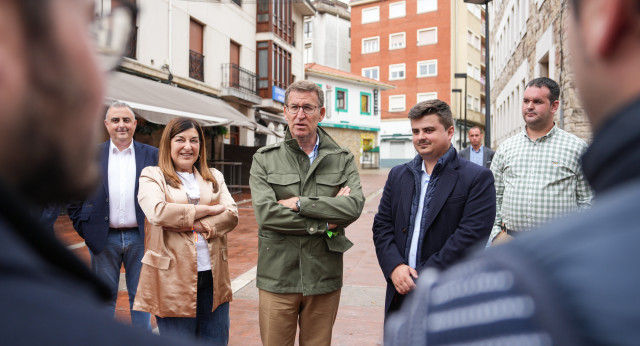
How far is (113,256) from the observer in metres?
4.08

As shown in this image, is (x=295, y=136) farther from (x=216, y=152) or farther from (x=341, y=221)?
(x=216, y=152)

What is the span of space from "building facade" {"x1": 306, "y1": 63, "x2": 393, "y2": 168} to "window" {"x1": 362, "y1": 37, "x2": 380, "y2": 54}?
7.19 meters

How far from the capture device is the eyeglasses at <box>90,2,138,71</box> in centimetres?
80

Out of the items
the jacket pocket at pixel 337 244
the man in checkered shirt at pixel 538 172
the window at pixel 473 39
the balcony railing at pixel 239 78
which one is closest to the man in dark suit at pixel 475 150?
the man in checkered shirt at pixel 538 172

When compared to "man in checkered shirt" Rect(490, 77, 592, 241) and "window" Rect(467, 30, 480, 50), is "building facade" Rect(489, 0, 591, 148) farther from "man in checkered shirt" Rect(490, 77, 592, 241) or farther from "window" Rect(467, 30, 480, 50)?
"window" Rect(467, 30, 480, 50)

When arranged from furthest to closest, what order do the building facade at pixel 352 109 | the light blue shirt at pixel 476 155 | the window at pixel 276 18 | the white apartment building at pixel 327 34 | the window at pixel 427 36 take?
the white apartment building at pixel 327 34 < the window at pixel 427 36 < the building facade at pixel 352 109 < the window at pixel 276 18 < the light blue shirt at pixel 476 155

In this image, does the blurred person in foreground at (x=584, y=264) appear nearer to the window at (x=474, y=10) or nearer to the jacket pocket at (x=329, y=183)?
the jacket pocket at (x=329, y=183)

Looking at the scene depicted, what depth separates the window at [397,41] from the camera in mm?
45656

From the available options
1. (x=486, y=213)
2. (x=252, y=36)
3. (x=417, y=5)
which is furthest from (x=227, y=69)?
(x=417, y=5)

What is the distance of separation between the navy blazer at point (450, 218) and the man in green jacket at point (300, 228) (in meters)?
0.37

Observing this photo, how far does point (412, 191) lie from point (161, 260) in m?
1.80

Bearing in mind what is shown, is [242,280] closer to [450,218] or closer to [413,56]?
[450,218]

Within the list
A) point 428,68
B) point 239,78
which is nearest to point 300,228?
point 239,78

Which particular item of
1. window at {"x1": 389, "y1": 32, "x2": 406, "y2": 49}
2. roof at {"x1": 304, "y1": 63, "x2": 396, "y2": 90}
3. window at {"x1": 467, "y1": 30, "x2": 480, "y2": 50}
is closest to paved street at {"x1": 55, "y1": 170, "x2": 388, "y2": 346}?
Answer: roof at {"x1": 304, "y1": 63, "x2": 396, "y2": 90}
